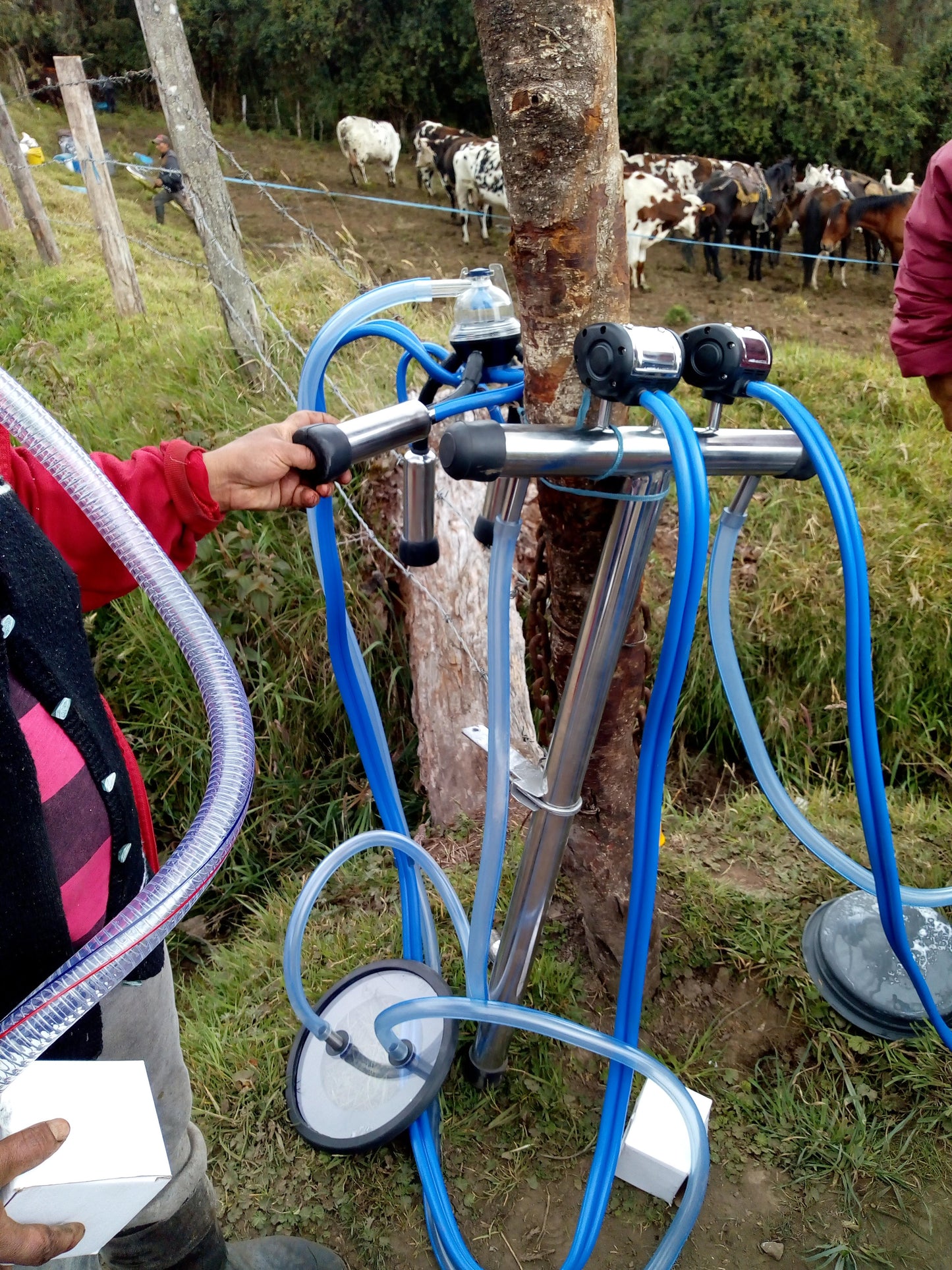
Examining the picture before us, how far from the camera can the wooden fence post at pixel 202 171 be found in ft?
10.3

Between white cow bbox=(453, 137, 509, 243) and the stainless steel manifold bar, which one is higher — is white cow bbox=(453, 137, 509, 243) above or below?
below

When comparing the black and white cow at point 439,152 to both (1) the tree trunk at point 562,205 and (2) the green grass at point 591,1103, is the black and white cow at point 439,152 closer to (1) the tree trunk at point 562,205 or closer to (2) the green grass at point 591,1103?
(1) the tree trunk at point 562,205

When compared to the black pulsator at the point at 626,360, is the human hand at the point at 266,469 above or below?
below

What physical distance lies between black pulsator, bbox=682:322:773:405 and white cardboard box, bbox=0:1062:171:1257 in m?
0.96

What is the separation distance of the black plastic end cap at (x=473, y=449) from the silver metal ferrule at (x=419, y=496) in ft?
0.37

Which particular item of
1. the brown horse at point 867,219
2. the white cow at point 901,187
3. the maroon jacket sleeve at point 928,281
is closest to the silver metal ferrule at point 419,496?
the maroon jacket sleeve at point 928,281

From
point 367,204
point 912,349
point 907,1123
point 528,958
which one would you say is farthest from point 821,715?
point 367,204

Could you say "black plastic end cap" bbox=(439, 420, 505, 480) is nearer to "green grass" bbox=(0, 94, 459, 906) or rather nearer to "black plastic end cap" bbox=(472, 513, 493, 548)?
"black plastic end cap" bbox=(472, 513, 493, 548)

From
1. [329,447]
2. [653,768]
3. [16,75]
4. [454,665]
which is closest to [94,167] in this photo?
[454,665]

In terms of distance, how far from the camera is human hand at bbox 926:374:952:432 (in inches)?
86.0

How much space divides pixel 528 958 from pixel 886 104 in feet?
50.0

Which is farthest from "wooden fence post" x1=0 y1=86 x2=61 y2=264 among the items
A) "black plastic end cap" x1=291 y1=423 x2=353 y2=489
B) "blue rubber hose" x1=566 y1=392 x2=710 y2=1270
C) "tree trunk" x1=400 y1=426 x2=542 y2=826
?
"blue rubber hose" x1=566 y1=392 x2=710 y2=1270

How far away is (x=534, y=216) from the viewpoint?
120cm

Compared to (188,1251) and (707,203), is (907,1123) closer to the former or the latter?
(188,1251)
